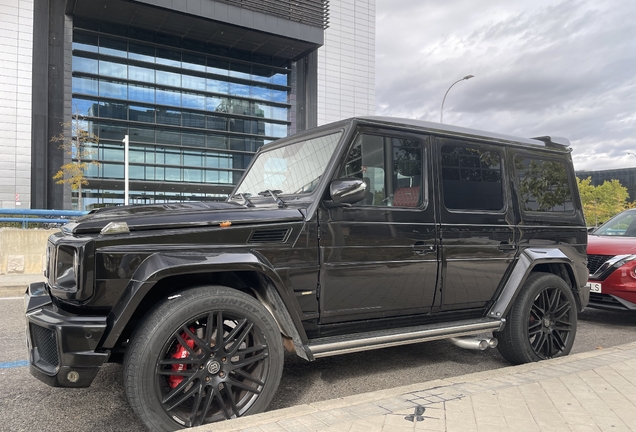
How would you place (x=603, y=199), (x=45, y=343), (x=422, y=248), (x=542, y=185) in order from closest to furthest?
(x=45, y=343)
(x=422, y=248)
(x=542, y=185)
(x=603, y=199)

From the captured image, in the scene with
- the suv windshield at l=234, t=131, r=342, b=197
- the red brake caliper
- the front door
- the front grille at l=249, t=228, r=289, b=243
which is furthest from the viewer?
the suv windshield at l=234, t=131, r=342, b=197

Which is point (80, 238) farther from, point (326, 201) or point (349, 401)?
point (349, 401)

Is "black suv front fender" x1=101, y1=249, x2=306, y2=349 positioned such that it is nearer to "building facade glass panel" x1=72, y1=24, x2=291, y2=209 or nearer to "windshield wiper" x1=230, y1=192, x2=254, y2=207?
"windshield wiper" x1=230, y1=192, x2=254, y2=207

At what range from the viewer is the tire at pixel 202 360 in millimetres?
2541

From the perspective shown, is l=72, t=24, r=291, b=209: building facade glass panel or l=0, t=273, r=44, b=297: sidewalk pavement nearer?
l=0, t=273, r=44, b=297: sidewalk pavement

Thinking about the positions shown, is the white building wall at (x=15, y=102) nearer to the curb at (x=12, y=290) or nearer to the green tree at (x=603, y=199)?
the curb at (x=12, y=290)

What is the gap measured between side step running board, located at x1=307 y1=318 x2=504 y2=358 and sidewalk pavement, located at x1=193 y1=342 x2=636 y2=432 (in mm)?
346

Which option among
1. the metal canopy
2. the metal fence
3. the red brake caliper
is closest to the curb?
the metal fence

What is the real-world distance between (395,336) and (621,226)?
19.3ft

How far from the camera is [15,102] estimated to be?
3291cm

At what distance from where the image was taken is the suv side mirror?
3199 mm

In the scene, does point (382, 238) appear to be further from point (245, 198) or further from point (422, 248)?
point (245, 198)

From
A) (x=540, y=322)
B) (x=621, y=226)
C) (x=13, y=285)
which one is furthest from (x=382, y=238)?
(x=13, y=285)

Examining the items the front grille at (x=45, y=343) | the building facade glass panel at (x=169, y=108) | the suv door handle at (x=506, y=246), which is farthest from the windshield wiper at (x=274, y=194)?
the building facade glass panel at (x=169, y=108)
